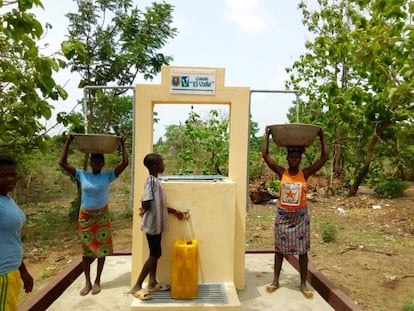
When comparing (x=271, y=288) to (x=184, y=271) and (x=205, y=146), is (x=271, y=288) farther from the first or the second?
(x=205, y=146)

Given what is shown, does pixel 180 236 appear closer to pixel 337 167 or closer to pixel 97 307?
pixel 97 307

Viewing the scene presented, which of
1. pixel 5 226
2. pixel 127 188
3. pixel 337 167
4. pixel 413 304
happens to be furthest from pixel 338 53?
pixel 127 188

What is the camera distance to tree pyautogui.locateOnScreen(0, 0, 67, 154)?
10.5ft

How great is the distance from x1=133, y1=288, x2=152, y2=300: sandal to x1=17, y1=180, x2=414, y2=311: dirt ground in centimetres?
264

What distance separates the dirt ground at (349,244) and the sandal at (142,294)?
104 inches

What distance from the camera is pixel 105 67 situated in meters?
9.41

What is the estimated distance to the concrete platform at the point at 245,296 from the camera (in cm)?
413

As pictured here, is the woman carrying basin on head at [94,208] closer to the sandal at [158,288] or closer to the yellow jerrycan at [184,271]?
the sandal at [158,288]

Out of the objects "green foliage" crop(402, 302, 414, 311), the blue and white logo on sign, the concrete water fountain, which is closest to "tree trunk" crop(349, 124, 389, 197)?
"green foliage" crop(402, 302, 414, 311)

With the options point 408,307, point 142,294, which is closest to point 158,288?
point 142,294

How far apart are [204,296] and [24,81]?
3.16 m

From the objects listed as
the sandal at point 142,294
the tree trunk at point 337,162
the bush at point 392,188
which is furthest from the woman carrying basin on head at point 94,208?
the tree trunk at point 337,162

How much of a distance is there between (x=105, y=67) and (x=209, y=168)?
4.59 metres

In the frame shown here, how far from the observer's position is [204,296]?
13.5ft
